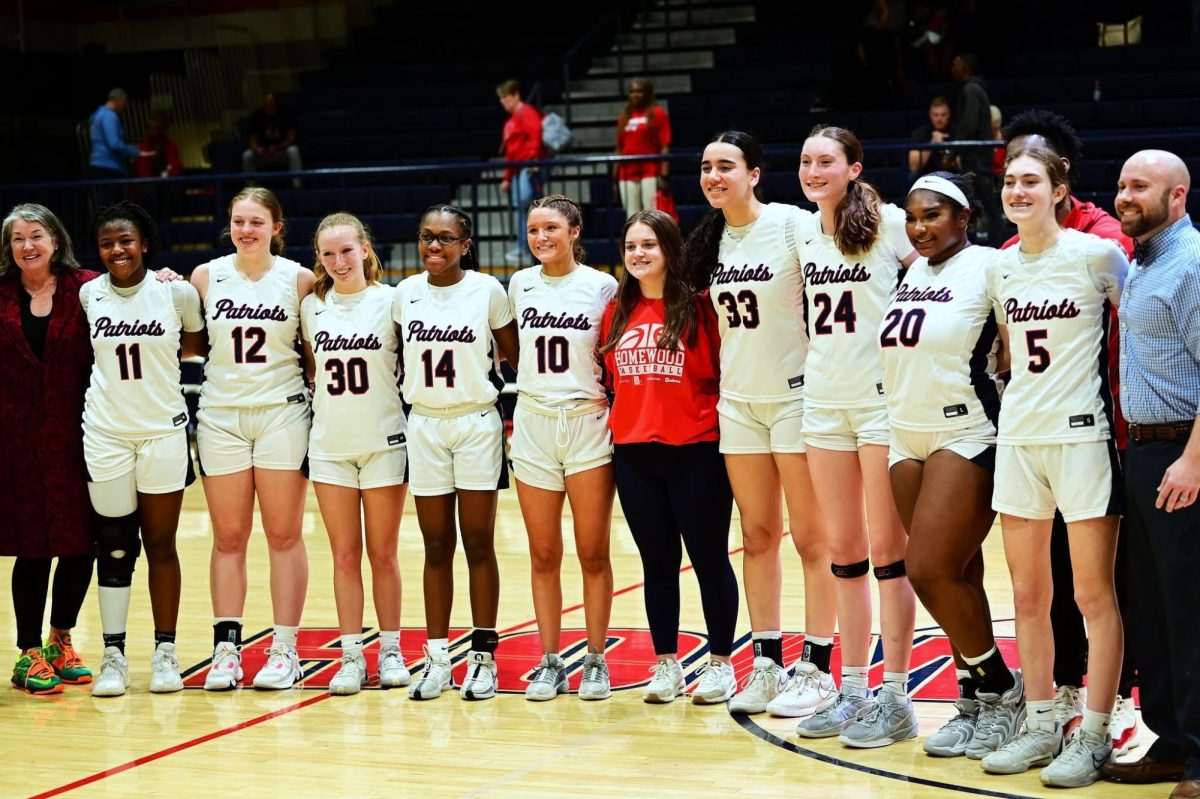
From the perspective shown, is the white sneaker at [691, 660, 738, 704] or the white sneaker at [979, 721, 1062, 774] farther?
the white sneaker at [691, 660, 738, 704]

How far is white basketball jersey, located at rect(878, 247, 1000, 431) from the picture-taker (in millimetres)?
4426

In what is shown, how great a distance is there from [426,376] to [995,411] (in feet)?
6.68

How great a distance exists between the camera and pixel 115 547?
565 cm

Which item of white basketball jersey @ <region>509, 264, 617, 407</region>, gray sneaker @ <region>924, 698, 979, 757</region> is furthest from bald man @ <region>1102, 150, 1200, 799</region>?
white basketball jersey @ <region>509, 264, 617, 407</region>

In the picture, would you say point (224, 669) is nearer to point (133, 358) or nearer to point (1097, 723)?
point (133, 358)

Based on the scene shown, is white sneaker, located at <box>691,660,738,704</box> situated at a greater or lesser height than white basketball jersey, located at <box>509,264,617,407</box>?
lesser

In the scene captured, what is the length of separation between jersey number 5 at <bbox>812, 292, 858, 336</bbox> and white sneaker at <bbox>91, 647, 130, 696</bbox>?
2856 millimetres

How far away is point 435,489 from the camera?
5.45m

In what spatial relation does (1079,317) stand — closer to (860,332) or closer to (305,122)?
(860,332)

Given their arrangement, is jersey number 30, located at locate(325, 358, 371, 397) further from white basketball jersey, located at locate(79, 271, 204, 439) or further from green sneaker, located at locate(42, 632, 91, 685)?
green sneaker, located at locate(42, 632, 91, 685)

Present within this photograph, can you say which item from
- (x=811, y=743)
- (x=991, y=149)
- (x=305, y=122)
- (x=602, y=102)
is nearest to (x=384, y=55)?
(x=305, y=122)

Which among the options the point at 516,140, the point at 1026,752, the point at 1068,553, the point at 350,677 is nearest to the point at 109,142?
the point at 516,140

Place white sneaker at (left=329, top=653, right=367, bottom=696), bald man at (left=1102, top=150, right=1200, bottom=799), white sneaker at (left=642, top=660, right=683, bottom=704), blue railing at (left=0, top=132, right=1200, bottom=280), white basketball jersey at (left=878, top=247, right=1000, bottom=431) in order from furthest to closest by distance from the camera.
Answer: blue railing at (left=0, top=132, right=1200, bottom=280)
white sneaker at (left=329, top=653, right=367, bottom=696)
white sneaker at (left=642, top=660, right=683, bottom=704)
white basketball jersey at (left=878, top=247, right=1000, bottom=431)
bald man at (left=1102, top=150, right=1200, bottom=799)

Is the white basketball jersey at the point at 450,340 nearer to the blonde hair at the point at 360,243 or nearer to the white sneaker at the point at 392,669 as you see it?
the blonde hair at the point at 360,243
